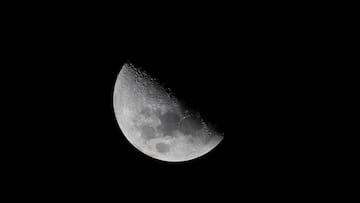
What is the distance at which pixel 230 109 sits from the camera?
2232 millimetres

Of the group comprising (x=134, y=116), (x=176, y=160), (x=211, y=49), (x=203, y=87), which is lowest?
(x=176, y=160)

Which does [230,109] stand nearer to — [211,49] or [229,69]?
[229,69]

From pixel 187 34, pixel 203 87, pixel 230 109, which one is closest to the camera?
pixel 187 34

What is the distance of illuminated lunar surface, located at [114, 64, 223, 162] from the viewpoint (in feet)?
7.16

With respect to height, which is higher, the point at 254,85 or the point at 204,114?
the point at 254,85

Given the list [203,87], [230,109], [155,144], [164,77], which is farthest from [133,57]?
[230,109]

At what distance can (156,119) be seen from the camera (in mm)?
2172

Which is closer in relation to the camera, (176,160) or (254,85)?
(254,85)

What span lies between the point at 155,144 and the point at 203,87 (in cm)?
66

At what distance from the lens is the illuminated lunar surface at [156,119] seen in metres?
2.18

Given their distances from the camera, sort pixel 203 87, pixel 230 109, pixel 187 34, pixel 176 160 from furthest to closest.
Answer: pixel 176 160, pixel 230 109, pixel 203 87, pixel 187 34

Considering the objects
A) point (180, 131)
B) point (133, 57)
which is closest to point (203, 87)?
point (180, 131)

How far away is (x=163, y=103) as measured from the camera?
2189mm

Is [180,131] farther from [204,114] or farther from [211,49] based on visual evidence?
[211,49]
